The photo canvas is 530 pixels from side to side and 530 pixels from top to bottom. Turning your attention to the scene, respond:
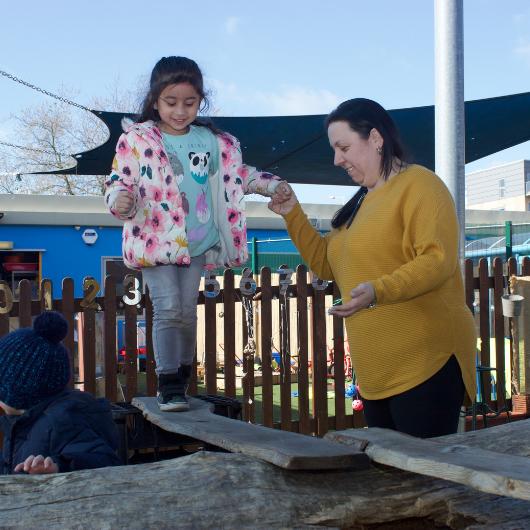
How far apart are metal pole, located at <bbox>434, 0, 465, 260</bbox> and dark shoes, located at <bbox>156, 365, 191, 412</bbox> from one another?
1.85 metres

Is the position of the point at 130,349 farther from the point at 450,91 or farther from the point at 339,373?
the point at 450,91

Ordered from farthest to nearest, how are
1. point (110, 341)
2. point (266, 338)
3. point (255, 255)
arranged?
point (255, 255)
point (266, 338)
point (110, 341)

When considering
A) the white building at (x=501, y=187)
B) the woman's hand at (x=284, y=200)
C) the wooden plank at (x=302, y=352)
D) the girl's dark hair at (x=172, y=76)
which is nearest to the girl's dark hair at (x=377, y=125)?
the woman's hand at (x=284, y=200)

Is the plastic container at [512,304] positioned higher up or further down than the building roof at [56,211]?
further down

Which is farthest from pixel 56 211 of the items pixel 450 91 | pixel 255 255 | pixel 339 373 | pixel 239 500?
pixel 239 500

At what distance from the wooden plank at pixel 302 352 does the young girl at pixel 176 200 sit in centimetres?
308

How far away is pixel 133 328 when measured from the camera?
5402 mm

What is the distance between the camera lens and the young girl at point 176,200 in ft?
9.34

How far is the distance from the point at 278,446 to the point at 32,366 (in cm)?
86

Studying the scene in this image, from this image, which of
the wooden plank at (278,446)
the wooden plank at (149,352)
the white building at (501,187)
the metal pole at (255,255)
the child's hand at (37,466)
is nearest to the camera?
the wooden plank at (278,446)

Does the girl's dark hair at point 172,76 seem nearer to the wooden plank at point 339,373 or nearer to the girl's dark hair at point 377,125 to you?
the girl's dark hair at point 377,125

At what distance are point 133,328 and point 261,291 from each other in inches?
44.3

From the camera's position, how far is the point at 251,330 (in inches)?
242

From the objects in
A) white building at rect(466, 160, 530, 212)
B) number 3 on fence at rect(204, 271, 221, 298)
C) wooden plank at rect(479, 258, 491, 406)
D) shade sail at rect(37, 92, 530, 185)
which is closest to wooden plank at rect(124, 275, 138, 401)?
number 3 on fence at rect(204, 271, 221, 298)
